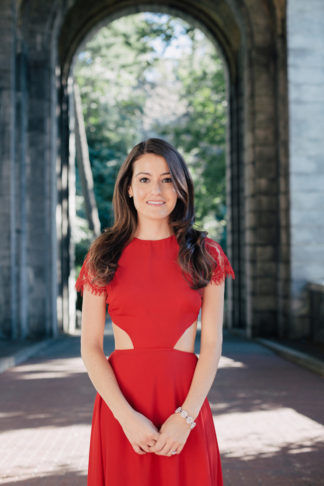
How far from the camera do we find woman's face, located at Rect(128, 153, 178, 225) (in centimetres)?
194

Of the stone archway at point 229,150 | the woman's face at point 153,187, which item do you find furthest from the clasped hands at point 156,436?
the stone archway at point 229,150

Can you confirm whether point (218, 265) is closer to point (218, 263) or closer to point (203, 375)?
point (218, 263)

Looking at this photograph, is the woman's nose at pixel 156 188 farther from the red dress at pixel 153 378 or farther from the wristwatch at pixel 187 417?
the wristwatch at pixel 187 417

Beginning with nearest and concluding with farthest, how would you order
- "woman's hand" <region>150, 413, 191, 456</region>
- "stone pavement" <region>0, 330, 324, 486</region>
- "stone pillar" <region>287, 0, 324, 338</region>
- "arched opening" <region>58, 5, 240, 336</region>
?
1. "woman's hand" <region>150, 413, 191, 456</region>
2. "stone pavement" <region>0, 330, 324, 486</region>
3. "stone pillar" <region>287, 0, 324, 338</region>
4. "arched opening" <region>58, 5, 240, 336</region>

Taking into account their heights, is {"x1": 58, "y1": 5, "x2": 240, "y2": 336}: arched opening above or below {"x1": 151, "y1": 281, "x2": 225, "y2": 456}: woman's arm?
above

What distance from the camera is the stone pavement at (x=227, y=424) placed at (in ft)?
12.4

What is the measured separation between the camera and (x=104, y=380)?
1.85 meters

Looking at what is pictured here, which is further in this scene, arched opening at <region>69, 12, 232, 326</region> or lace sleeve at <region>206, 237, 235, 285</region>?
arched opening at <region>69, 12, 232, 326</region>

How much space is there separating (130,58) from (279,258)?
15.1 metres

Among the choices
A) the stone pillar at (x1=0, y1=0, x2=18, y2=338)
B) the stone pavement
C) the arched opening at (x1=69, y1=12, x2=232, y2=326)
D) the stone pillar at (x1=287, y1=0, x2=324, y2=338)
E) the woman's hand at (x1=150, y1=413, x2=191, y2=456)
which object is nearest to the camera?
the woman's hand at (x1=150, y1=413, x2=191, y2=456)

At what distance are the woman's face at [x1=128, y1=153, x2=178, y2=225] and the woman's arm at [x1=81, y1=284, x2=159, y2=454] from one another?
0.33 m

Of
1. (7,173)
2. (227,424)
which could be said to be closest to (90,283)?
(227,424)

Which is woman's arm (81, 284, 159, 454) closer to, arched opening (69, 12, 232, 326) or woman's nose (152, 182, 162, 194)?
woman's nose (152, 182, 162, 194)

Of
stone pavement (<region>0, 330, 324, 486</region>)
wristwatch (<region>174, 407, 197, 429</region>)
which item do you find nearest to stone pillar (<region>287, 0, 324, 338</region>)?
stone pavement (<region>0, 330, 324, 486</region>)
